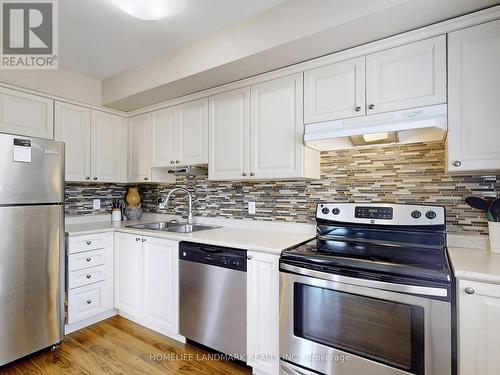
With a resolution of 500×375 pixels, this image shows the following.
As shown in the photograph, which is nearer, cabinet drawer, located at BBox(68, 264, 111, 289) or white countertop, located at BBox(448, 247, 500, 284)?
white countertop, located at BBox(448, 247, 500, 284)

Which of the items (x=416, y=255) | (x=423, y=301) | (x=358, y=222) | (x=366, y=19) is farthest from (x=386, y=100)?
(x=423, y=301)

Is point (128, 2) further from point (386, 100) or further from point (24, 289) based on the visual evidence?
point (24, 289)

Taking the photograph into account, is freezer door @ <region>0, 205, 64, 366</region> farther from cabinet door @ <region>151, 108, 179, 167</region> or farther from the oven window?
the oven window

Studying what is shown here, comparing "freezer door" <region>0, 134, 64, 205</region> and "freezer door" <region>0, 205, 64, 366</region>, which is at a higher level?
"freezer door" <region>0, 134, 64, 205</region>

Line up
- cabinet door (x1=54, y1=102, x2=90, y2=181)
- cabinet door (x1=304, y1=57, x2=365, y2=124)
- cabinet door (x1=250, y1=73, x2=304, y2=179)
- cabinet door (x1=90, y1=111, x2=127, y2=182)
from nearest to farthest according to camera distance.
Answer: cabinet door (x1=304, y1=57, x2=365, y2=124) < cabinet door (x1=250, y1=73, x2=304, y2=179) < cabinet door (x1=54, y1=102, x2=90, y2=181) < cabinet door (x1=90, y1=111, x2=127, y2=182)

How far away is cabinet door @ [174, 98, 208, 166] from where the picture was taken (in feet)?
8.09

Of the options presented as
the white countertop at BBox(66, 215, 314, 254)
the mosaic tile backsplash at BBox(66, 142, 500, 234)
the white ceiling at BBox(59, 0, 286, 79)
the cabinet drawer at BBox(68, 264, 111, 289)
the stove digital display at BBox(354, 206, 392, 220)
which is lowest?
the cabinet drawer at BBox(68, 264, 111, 289)

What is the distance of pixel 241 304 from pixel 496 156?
1649 mm

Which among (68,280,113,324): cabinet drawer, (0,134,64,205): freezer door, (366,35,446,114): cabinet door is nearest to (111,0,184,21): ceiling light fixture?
(0,134,64,205): freezer door

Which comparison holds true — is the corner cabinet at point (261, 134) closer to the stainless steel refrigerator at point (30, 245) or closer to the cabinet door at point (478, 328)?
the cabinet door at point (478, 328)

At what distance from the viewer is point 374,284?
1.34m

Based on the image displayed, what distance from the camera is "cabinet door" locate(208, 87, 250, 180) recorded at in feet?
7.28

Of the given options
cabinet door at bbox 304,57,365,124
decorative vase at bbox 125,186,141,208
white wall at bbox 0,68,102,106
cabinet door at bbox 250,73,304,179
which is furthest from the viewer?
decorative vase at bbox 125,186,141,208

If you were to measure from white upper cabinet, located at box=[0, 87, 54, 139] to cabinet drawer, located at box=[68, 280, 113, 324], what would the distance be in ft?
4.64
